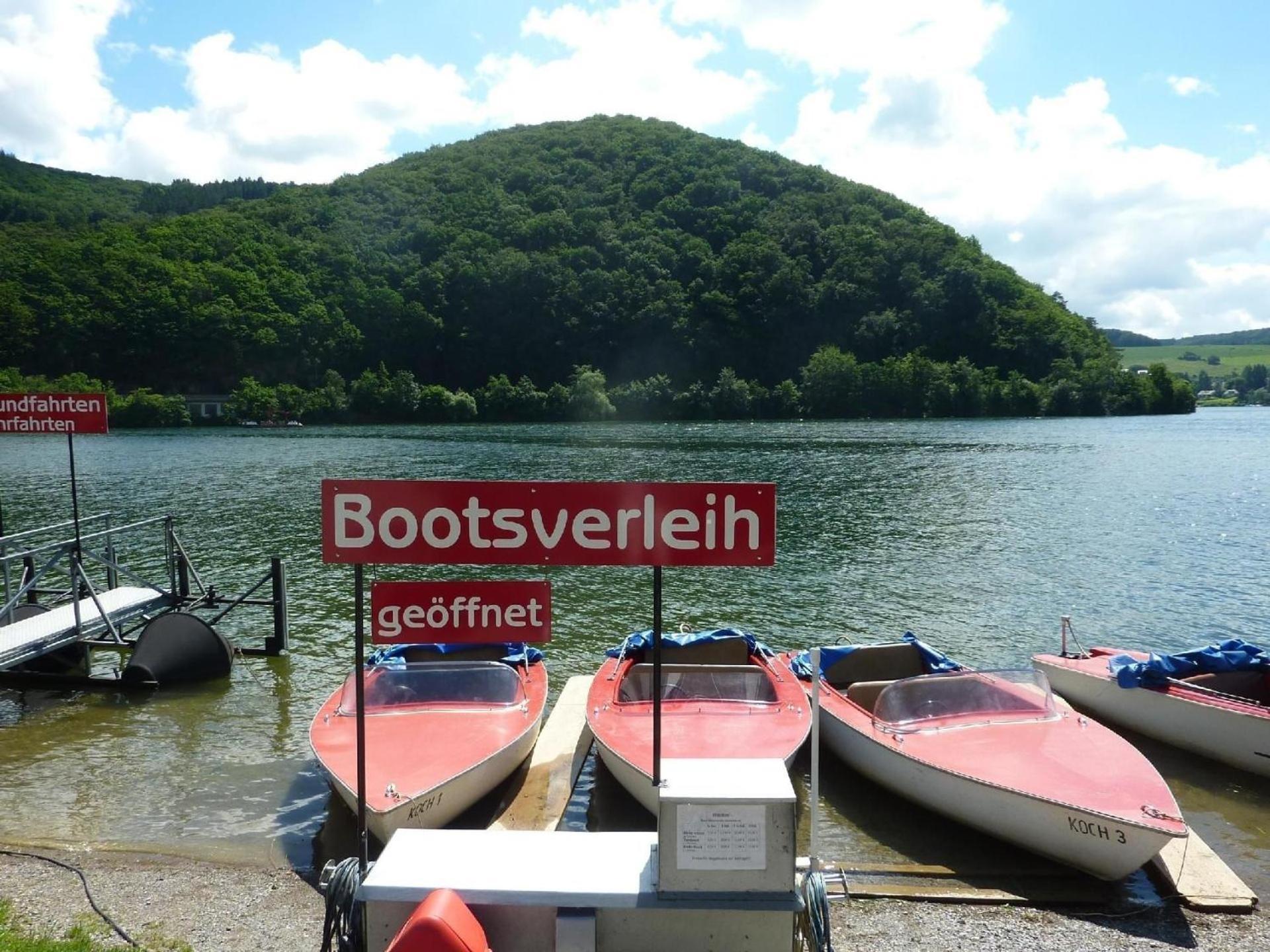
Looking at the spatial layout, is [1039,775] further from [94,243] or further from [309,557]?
[94,243]

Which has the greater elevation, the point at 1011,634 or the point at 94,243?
the point at 94,243

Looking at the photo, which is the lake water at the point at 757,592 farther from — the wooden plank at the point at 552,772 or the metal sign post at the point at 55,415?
the metal sign post at the point at 55,415

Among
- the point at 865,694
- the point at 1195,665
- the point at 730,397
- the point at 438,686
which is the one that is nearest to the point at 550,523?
the point at 438,686

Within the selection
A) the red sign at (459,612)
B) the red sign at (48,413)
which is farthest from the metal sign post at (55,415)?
the red sign at (459,612)

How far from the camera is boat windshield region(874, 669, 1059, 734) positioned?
10516 millimetres

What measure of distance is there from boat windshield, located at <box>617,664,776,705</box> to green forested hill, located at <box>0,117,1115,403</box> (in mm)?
126750

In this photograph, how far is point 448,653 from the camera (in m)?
14.1

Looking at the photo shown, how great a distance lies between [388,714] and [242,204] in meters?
172

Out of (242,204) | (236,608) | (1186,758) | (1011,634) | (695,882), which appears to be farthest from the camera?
(242,204)

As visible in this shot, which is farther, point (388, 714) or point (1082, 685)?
point (1082, 685)

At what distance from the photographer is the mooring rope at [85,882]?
684 cm

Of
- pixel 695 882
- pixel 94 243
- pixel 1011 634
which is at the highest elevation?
pixel 94 243

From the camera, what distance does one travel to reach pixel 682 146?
609ft

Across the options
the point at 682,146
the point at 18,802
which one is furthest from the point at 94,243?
the point at 18,802
